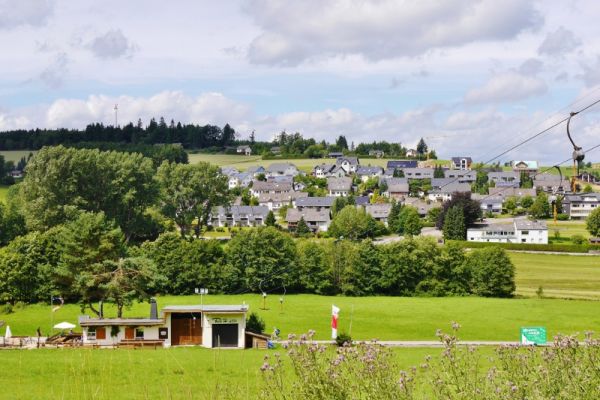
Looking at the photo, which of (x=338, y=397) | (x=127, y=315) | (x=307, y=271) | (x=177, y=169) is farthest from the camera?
(x=177, y=169)

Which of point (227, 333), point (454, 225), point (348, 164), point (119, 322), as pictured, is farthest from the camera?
point (348, 164)

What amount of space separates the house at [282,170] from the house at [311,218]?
183ft

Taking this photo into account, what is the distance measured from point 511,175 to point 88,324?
145077 millimetres

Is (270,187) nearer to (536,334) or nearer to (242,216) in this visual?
(242,216)

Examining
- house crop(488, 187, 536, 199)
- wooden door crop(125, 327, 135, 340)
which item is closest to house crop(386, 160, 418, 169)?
house crop(488, 187, 536, 199)

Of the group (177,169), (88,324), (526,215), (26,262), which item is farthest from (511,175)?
(88,324)

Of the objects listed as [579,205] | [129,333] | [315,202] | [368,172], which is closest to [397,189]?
[315,202]

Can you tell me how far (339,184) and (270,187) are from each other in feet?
50.1

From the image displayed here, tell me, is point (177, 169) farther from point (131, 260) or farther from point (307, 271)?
point (131, 260)

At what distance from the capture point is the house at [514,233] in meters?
103

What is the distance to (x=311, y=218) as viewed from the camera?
403ft

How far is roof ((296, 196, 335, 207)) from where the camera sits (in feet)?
449

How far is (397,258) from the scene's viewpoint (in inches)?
2574

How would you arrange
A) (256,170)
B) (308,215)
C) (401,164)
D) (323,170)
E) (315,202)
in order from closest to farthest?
(308,215) < (315,202) < (323,170) < (256,170) < (401,164)
